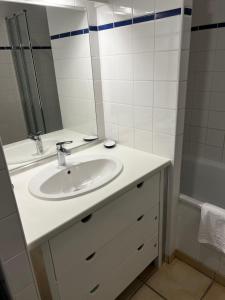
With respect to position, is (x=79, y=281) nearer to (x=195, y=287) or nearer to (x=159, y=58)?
(x=195, y=287)

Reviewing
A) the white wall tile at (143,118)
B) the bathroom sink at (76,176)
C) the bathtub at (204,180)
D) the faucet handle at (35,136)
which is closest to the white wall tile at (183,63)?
the white wall tile at (143,118)

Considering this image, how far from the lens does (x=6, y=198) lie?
0.63 m

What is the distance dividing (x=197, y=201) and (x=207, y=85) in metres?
1.04

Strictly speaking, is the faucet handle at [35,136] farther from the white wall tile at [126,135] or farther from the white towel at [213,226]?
the white towel at [213,226]

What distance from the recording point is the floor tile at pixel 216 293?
1450mm

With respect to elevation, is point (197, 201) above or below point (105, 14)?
below

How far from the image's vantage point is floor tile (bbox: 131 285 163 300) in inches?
58.3

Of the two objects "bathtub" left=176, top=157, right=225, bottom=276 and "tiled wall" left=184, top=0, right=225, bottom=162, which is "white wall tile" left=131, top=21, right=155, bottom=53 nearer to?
"tiled wall" left=184, top=0, right=225, bottom=162

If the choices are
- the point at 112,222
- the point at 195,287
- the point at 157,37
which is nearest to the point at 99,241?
the point at 112,222

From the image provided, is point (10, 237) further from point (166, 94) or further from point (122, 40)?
point (122, 40)

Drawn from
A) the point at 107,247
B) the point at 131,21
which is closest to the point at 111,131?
the point at 131,21

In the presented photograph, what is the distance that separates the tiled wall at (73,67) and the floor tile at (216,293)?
1.34 meters

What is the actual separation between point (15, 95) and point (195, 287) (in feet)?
5.50

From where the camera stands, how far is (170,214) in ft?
5.10
